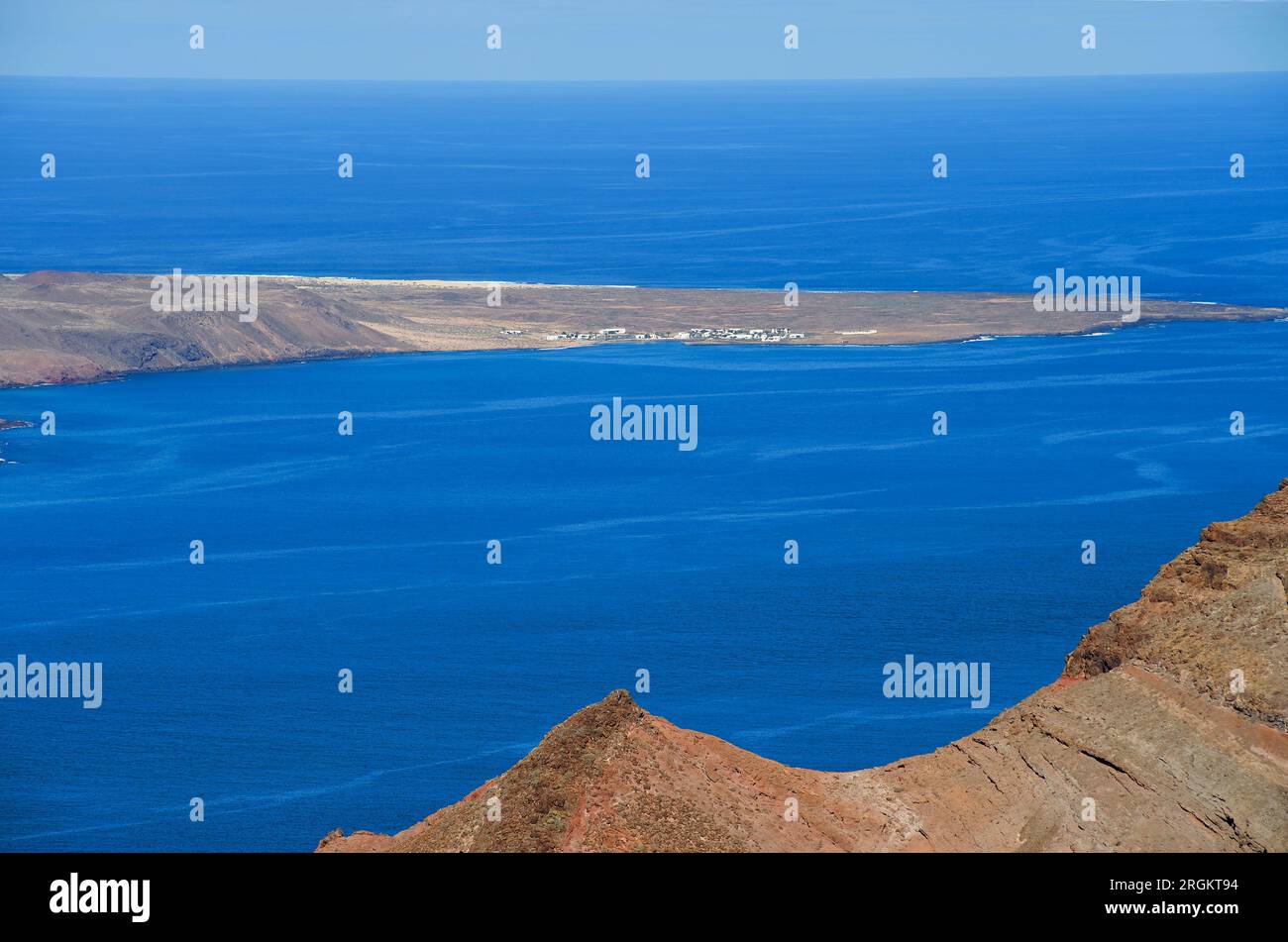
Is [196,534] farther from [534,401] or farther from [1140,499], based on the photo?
[1140,499]

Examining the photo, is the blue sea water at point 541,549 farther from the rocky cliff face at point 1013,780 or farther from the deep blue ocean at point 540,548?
the rocky cliff face at point 1013,780

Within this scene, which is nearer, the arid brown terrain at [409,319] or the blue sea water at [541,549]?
the blue sea water at [541,549]

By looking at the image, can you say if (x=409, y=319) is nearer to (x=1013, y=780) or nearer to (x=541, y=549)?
(x=541, y=549)

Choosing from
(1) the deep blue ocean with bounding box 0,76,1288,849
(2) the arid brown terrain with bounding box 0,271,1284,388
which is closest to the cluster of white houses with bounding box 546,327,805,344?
(2) the arid brown terrain with bounding box 0,271,1284,388

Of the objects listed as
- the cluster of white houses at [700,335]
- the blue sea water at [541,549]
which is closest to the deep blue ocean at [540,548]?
the blue sea water at [541,549]

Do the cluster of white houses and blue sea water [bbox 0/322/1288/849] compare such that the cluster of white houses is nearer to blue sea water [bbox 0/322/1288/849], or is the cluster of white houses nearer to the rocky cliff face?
blue sea water [bbox 0/322/1288/849]
